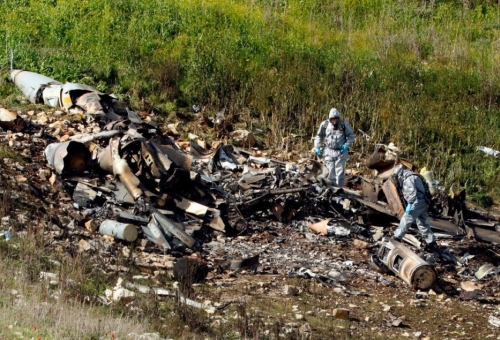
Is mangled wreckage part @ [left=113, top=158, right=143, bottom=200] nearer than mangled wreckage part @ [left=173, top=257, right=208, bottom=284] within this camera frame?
No

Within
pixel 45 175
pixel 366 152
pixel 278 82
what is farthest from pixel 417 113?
pixel 45 175

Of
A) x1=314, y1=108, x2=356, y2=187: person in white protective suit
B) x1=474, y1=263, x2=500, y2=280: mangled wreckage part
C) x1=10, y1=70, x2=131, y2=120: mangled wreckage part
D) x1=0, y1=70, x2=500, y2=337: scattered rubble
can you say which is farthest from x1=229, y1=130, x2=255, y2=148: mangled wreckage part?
x1=474, y1=263, x2=500, y2=280: mangled wreckage part

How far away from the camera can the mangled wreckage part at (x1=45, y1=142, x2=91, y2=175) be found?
Answer: 10781mm

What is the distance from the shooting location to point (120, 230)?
9.33 m

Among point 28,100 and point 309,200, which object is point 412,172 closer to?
point 309,200

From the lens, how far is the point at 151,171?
1045 cm

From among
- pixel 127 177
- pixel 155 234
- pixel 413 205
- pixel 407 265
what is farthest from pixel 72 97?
pixel 407 265

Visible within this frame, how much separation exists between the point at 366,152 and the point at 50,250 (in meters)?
8.69

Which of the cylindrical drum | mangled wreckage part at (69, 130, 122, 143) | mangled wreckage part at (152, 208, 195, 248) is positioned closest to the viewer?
mangled wreckage part at (152, 208, 195, 248)

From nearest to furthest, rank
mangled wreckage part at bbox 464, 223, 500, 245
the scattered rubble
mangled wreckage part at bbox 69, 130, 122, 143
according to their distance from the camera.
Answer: the scattered rubble < mangled wreckage part at bbox 464, 223, 500, 245 < mangled wreckage part at bbox 69, 130, 122, 143

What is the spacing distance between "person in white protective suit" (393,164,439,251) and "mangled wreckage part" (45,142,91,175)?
493cm

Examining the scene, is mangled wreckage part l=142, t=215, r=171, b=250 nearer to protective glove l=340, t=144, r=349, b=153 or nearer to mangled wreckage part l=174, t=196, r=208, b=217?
mangled wreckage part l=174, t=196, r=208, b=217

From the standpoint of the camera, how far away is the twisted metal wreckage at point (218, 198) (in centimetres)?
974

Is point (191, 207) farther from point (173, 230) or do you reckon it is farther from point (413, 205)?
point (413, 205)
